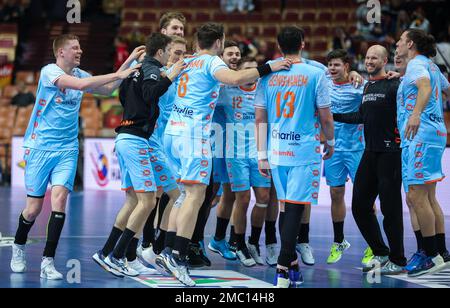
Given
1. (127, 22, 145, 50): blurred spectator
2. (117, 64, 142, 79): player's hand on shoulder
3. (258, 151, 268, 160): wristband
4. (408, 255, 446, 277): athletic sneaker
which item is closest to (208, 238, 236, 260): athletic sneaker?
(258, 151, 268, 160): wristband

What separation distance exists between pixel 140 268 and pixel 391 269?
2.33 m

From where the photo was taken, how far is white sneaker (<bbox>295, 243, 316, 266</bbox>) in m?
8.69

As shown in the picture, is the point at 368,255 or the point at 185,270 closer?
the point at 185,270

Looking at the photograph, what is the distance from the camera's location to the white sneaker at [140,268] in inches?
317

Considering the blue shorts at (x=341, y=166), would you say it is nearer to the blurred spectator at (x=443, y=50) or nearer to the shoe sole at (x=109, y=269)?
the shoe sole at (x=109, y=269)

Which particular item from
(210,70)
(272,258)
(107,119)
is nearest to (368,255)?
(272,258)

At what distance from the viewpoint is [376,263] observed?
26.7 feet

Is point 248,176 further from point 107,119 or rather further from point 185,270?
point 107,119

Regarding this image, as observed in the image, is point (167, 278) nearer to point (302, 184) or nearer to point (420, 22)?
point (302, 184)

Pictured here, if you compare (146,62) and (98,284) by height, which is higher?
(146,62)

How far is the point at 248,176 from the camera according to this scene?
886 centimetres

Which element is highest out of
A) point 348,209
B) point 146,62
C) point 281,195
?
point 146,62
